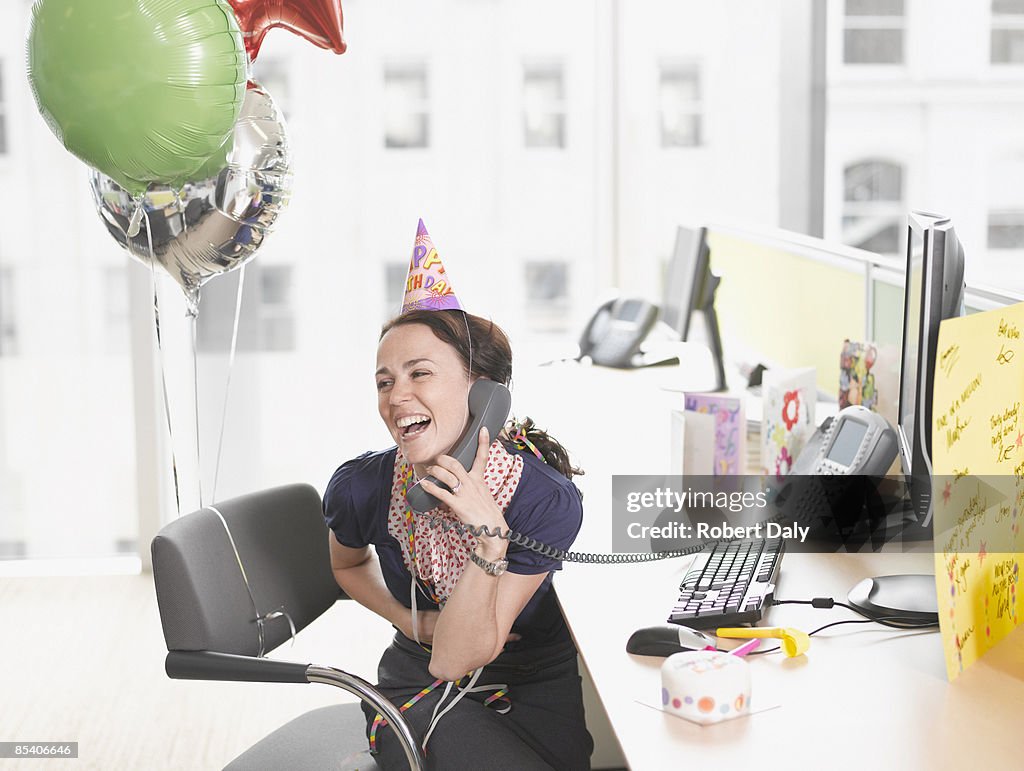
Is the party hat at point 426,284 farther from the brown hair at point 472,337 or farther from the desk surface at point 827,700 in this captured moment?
the desk surface at point 827,700

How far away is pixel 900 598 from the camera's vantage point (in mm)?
1404

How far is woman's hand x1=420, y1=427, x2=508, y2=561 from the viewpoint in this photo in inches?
51.0

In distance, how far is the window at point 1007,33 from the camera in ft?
44.6

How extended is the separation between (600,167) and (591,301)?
1.77ft

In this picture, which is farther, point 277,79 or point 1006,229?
point 1006,229

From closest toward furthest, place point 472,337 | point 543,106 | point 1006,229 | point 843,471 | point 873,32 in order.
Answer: point 472,337
point 843,471
point 543,106
point 1006,229
point 873,32

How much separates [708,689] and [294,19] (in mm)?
1364

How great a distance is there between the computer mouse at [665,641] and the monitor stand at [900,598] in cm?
23

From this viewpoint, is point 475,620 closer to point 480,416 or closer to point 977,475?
point 480,416

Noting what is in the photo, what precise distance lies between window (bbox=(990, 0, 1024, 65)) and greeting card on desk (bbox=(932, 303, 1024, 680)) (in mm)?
13947

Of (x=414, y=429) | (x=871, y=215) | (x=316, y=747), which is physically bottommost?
(x=316, y=747)

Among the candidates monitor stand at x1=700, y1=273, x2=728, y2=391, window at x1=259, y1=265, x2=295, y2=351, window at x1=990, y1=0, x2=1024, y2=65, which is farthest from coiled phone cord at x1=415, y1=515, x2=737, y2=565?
window at x1=990, y1=0, x2=1024, y2=65

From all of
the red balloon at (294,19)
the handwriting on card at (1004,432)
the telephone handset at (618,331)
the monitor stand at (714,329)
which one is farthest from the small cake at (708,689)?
the telephone handset at (618,331)

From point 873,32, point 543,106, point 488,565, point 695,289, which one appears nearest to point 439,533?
point 488,565
